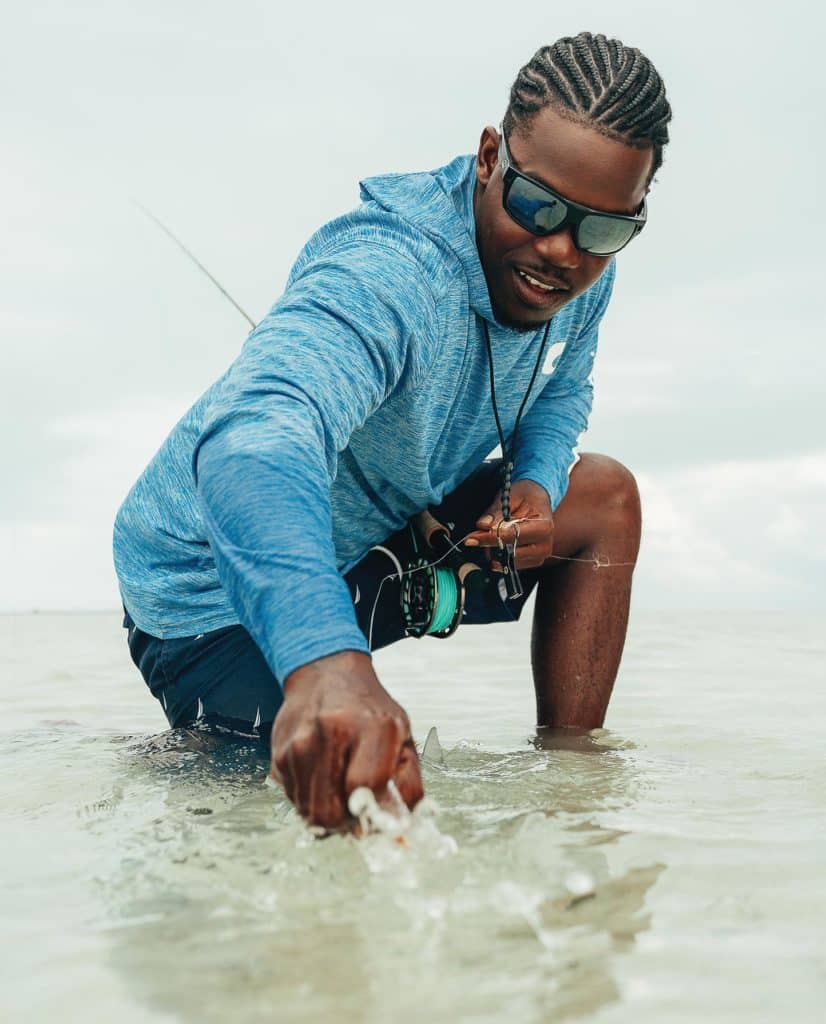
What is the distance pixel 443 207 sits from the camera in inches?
90.0

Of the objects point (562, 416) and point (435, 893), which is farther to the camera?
point (562, 416)

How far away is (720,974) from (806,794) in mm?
1066

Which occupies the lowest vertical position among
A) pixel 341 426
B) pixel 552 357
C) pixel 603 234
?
pixel 341 426

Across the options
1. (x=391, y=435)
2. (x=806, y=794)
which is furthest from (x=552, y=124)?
(x=806, y=794)

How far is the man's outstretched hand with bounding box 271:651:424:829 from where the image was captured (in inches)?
50.1

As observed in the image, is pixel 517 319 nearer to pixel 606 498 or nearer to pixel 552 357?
pixel 552 357

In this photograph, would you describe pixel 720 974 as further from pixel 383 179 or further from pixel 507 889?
pixel 383 179

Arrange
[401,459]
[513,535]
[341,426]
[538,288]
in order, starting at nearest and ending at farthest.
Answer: [341,426]
[538,288]
[401,459]
[513,535]

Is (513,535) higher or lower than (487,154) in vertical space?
lower

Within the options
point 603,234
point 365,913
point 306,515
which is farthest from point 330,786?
point 603,234

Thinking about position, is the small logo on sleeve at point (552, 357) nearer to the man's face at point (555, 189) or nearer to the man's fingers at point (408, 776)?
the man's face at point (555, 189)

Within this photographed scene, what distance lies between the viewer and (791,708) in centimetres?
394

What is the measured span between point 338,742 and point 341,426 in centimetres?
58

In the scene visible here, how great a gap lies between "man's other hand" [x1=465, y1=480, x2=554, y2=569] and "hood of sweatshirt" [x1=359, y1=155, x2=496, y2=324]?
474mm
